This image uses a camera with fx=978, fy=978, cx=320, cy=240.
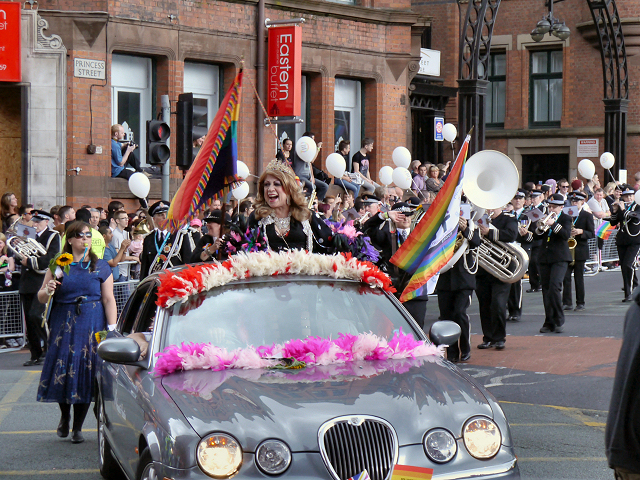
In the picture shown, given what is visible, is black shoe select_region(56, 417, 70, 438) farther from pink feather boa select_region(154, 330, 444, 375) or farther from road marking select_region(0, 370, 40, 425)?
pink feather boa select_region(154, 330, 444, 375)

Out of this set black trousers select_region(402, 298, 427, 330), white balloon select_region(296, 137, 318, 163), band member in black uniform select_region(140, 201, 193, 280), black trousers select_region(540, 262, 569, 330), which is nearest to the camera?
black trousers select_region(402, 298, 427, 330)

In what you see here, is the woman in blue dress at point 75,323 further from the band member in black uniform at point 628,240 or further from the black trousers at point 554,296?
the band member in black uniform at point 628,240

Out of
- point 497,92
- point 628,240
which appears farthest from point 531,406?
point 497,92

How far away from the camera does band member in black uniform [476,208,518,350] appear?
39.3ft

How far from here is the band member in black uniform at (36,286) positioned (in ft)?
39.1

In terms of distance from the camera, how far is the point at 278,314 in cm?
564

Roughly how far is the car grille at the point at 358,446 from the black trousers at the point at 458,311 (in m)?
6.55

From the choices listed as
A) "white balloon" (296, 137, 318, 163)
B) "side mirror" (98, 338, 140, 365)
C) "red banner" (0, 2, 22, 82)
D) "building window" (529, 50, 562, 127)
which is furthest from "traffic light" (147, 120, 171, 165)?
"building window" (529, 50, 562, 127)

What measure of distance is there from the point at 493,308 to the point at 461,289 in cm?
119

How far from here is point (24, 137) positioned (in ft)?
60.5

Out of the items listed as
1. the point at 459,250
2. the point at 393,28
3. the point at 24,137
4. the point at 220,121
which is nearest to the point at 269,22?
the point at 393,28

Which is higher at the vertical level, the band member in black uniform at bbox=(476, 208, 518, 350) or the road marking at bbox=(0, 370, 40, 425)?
the band member in black uniform at bbox=(476, 208, 518, 350)

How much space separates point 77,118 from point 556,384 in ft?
39.1

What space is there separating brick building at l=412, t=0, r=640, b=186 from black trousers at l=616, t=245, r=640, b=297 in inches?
677
